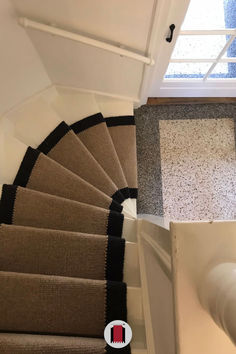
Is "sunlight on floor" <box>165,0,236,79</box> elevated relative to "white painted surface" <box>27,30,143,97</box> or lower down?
elevated

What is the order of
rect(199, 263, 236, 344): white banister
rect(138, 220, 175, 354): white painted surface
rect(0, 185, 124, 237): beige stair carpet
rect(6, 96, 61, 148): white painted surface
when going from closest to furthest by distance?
rect(199, 263, 236, 344): white banister → rect(138, 220, 175, 354): white painted surface → rect(0, 185, 124, 237): beige stair carpet → rect(6, 96, 61, 148): white painted surface

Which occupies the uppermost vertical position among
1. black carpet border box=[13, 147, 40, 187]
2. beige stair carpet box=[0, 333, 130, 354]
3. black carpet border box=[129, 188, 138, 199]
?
black carpet border box=[13, 147, 40, 187]

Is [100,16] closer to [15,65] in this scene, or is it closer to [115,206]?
[15,65]

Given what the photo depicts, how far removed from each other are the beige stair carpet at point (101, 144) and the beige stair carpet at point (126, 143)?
0.27ft

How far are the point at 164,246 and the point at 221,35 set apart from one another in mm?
1301

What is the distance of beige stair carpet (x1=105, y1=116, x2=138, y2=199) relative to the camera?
2.16 meters

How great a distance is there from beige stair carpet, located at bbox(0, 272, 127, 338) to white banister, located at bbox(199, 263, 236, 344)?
703mm

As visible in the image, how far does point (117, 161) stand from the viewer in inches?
83.0

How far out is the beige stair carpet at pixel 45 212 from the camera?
5.25 ft

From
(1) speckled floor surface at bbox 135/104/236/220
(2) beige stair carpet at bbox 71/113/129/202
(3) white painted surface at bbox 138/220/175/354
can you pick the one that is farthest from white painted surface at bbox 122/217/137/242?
(1) speckled floor surface at bbox 135/104/236/220

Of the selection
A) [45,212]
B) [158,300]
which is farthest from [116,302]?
[45,212]

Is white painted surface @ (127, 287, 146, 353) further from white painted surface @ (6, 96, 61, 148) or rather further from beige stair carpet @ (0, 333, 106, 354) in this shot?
white painted surface @ (6, 96, 61, 148)

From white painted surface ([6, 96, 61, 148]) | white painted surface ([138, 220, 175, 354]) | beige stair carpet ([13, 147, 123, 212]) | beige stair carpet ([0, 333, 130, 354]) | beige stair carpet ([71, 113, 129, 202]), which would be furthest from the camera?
beige stair carpet ([71, 113, 129, 202])

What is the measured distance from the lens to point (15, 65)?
173cm
